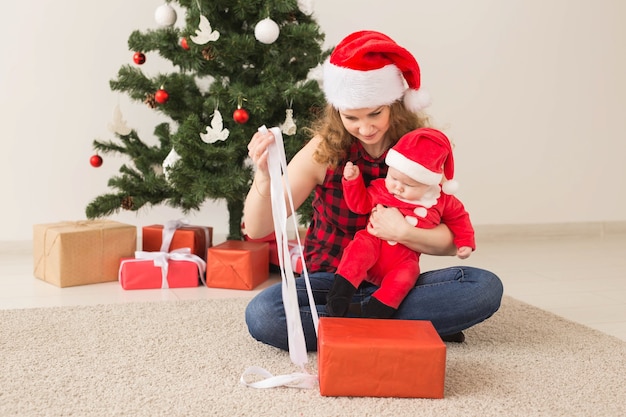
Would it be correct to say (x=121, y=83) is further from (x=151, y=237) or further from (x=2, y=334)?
(x=2, y=334)

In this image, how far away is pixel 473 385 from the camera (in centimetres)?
149

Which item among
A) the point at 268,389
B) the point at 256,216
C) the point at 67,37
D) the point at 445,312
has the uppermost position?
the point at 67,37

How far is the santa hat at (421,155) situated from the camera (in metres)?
1.60

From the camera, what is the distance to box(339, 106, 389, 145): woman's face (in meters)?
1.63

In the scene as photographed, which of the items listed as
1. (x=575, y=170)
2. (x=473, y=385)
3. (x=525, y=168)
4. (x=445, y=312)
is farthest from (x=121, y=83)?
(x=575, y=170)

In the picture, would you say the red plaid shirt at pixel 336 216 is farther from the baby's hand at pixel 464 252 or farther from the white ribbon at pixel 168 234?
the white ribbon at pixel 168 234

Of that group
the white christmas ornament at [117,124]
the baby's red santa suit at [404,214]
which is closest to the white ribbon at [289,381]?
the baby's red santa suit at [404,214]

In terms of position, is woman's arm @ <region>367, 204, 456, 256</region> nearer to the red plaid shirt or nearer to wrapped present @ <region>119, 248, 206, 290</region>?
the red plaid shirt

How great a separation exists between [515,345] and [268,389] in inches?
26.5

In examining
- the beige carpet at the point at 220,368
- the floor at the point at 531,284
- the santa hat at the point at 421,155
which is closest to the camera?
the beige carpet at the point at 220,368

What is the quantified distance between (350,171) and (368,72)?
0.23 metres

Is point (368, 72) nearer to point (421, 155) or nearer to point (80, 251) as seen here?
point (421, 155)

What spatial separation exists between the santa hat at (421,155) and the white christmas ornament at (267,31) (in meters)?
0.88

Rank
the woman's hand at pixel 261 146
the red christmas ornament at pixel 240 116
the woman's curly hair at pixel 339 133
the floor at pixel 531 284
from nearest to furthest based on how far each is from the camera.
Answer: the woman's hand at pixel 261 146 → the woman's curly hair at pixel 339 133 → the floor at pixel 531 284 → the red christmas ornament at pixel 240 116
